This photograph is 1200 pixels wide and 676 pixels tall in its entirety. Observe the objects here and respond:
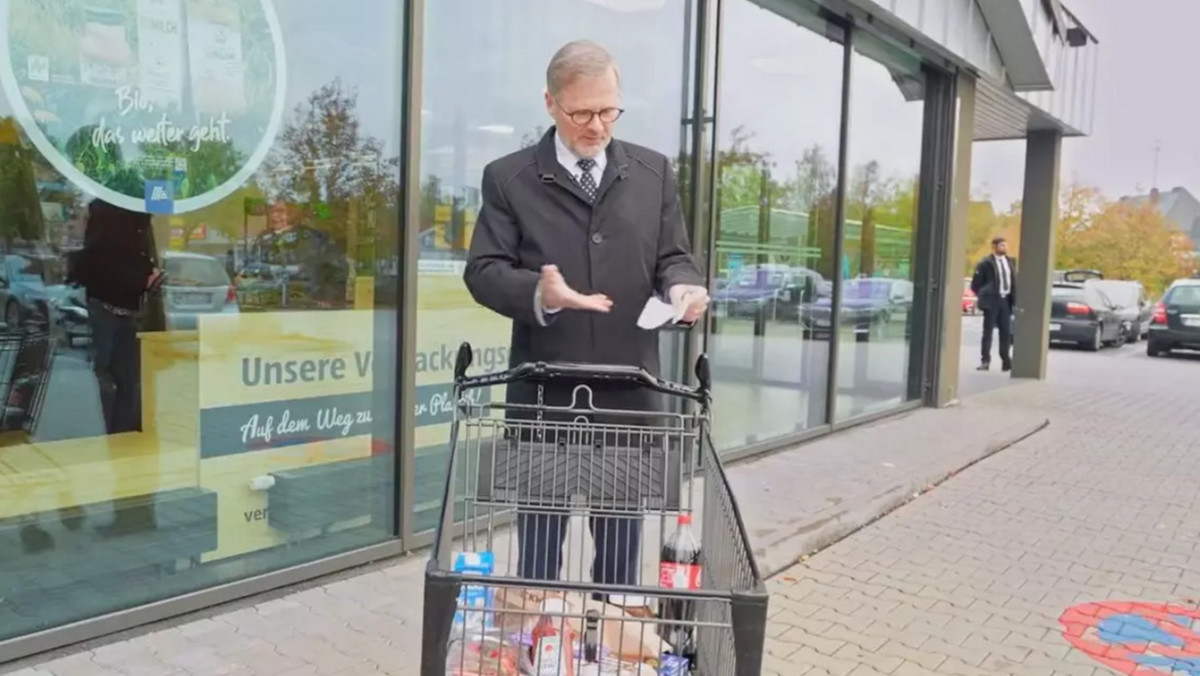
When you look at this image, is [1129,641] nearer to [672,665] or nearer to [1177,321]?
[672,665]

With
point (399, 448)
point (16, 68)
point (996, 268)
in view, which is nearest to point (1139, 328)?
point (996, 268)

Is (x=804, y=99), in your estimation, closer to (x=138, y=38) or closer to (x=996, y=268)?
(x=138, y=38)

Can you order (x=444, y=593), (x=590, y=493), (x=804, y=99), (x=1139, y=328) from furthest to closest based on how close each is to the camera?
(x=1139, y=328) → (x=804, y=99) → (x=590, y=493) → (x=444, y=593)

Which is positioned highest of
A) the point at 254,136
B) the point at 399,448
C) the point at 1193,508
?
the point at 254,136

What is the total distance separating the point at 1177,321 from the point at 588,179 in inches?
842

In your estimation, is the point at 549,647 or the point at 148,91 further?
the point at 148,91

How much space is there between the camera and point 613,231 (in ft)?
8.41

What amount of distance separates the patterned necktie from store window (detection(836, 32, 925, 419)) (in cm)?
662

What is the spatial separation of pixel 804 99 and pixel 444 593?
282 inches

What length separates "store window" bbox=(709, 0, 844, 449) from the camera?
7164 mm

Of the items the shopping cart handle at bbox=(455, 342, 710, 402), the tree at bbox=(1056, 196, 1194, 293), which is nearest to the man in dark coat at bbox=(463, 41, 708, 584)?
the shopping cart handle at bbox=(455, 342, 710, 402)

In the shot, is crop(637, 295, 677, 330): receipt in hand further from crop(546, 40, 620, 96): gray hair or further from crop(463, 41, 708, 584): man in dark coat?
crop(546, 40, 620, 96): gray hair

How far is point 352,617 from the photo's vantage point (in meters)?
4.03

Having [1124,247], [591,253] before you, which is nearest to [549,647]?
[591,253]
